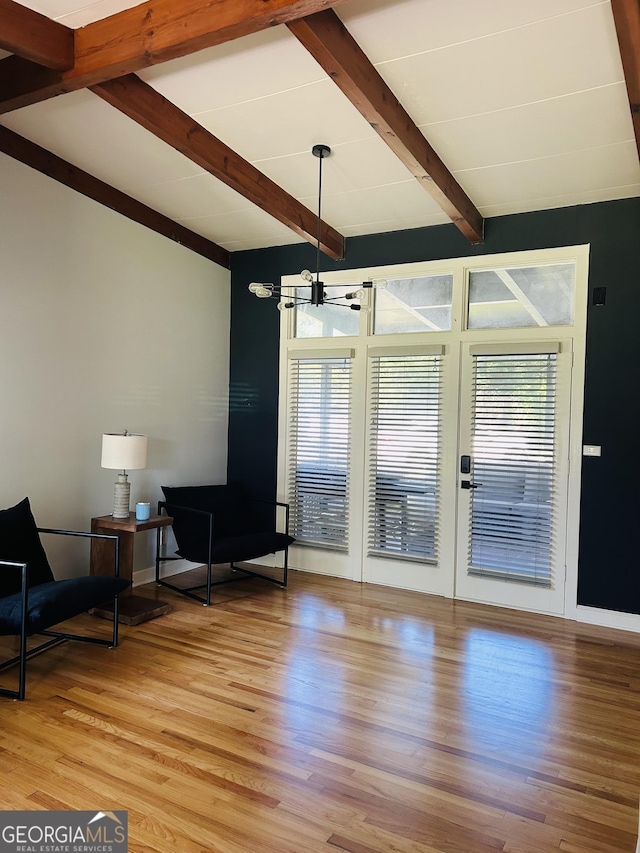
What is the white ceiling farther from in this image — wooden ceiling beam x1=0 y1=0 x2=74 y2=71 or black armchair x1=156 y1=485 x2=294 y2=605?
black armchair x1=156 y1=485 x2=294 y2=605

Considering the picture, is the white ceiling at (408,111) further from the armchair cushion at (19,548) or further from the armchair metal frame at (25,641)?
the armchair metal frame at (25,641)

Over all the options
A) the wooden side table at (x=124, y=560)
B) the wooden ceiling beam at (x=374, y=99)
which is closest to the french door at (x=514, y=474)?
the wooden ceiling beam at (x=374, y=99)

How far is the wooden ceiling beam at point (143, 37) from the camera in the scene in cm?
254

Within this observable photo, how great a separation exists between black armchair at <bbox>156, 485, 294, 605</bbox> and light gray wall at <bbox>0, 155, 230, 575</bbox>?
12.4 inches

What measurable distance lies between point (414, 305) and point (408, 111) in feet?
6.30

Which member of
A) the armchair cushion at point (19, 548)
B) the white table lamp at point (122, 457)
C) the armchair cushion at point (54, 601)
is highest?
the white table lamp at point (122, 457)

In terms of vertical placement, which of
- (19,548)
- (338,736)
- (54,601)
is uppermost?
(19,548)

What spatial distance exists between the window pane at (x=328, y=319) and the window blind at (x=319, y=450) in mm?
252

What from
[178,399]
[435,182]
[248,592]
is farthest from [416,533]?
[435,182]

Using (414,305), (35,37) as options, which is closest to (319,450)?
(414,305)

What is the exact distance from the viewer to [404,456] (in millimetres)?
5145

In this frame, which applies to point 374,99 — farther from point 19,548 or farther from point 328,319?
point 19,548

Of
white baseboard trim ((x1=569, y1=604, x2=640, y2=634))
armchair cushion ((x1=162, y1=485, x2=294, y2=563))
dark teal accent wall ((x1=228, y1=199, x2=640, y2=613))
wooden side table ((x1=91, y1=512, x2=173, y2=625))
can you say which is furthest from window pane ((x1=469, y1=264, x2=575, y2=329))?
wooden side table ((x1=91, y1=512, x2=173, y2=625))

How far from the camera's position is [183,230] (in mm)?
5410
